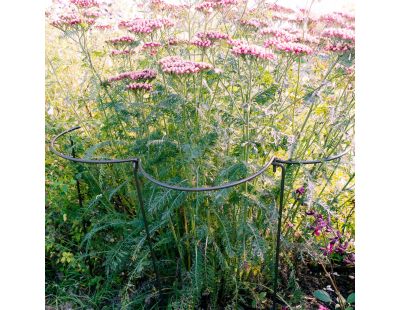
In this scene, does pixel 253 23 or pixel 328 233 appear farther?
pixel 328 233

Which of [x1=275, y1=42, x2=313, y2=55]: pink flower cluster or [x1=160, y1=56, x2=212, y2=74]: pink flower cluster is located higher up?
[x1=275, y1=42, x2=313, y2=55]: pink flower cluster

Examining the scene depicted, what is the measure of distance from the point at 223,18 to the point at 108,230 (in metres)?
1.47

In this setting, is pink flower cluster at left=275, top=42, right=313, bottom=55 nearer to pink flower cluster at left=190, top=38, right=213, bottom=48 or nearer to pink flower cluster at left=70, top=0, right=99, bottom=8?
pink flower cluster at left=190, top=38, right=213, bottom=48

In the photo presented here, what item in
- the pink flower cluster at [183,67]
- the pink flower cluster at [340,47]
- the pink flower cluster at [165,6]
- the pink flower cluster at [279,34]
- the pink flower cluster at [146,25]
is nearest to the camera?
the pink flower cluster at [183,67]

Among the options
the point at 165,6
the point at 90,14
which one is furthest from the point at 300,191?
the point at 90,14

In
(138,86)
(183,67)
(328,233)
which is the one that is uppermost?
(183,67)

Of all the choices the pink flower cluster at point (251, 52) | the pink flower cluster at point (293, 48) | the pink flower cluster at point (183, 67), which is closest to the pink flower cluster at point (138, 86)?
the pink flower cluster at point (183, 67)

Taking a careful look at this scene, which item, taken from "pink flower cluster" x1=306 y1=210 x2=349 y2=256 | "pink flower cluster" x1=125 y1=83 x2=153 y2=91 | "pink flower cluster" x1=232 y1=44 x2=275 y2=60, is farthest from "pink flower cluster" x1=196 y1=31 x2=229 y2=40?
"pink flower cluster" x1=306 y1=210 x2=349 y2=256

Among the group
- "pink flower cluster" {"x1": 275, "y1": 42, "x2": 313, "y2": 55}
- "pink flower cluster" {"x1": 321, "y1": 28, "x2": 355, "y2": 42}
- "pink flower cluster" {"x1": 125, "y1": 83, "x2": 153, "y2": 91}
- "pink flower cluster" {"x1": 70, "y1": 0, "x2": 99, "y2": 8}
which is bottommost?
"pink flower cluster" {"x1": 125, "y1": 83, "x2": 153, "y2": 91}

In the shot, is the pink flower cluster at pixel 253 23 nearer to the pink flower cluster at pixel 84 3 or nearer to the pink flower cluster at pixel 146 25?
the pink flower cluster at pixel 146 25

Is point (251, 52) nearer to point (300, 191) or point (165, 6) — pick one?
point (300, 191)

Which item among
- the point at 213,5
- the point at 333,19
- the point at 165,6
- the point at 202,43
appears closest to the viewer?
the point at 202,43

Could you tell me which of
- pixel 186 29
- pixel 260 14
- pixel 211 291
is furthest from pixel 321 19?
pixel 211 291

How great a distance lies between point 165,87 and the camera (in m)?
2.07
